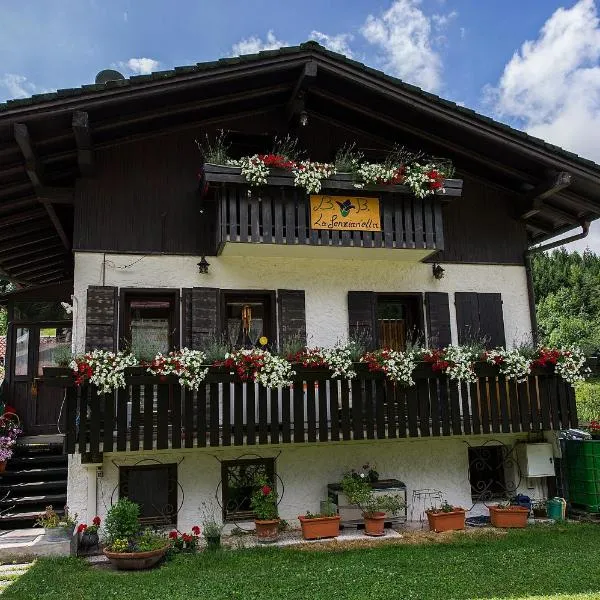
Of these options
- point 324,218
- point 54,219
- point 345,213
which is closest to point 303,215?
point 324,218

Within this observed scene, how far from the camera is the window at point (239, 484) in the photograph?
8953 millimetres

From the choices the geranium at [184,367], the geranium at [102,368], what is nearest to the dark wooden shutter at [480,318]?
the geranium at [184,367]

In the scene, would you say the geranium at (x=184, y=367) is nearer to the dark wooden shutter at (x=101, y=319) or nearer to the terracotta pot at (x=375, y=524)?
the dark wooden shutter at (x=101, y=319)

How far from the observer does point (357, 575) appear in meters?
6.65

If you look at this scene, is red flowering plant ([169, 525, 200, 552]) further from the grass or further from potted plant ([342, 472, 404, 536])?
potted plant ([342, 472, 404, 536])

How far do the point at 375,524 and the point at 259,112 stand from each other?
6472 millimetres

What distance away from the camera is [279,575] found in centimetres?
674

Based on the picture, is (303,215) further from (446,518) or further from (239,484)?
(446,518)

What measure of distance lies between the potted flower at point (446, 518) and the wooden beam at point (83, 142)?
689 centimetres

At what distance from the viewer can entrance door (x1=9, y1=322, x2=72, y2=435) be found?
11.6 m

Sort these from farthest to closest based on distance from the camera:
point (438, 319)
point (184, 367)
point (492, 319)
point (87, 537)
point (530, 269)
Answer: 1. point (530, 269)
2. point (492, 319)
3. point (438, 319)
4. point (87, 537)
5. point (184, 367)

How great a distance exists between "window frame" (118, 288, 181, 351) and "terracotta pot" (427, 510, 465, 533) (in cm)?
434

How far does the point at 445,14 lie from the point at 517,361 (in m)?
5.86

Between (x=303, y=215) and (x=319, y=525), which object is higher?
(x=303, y=215)
